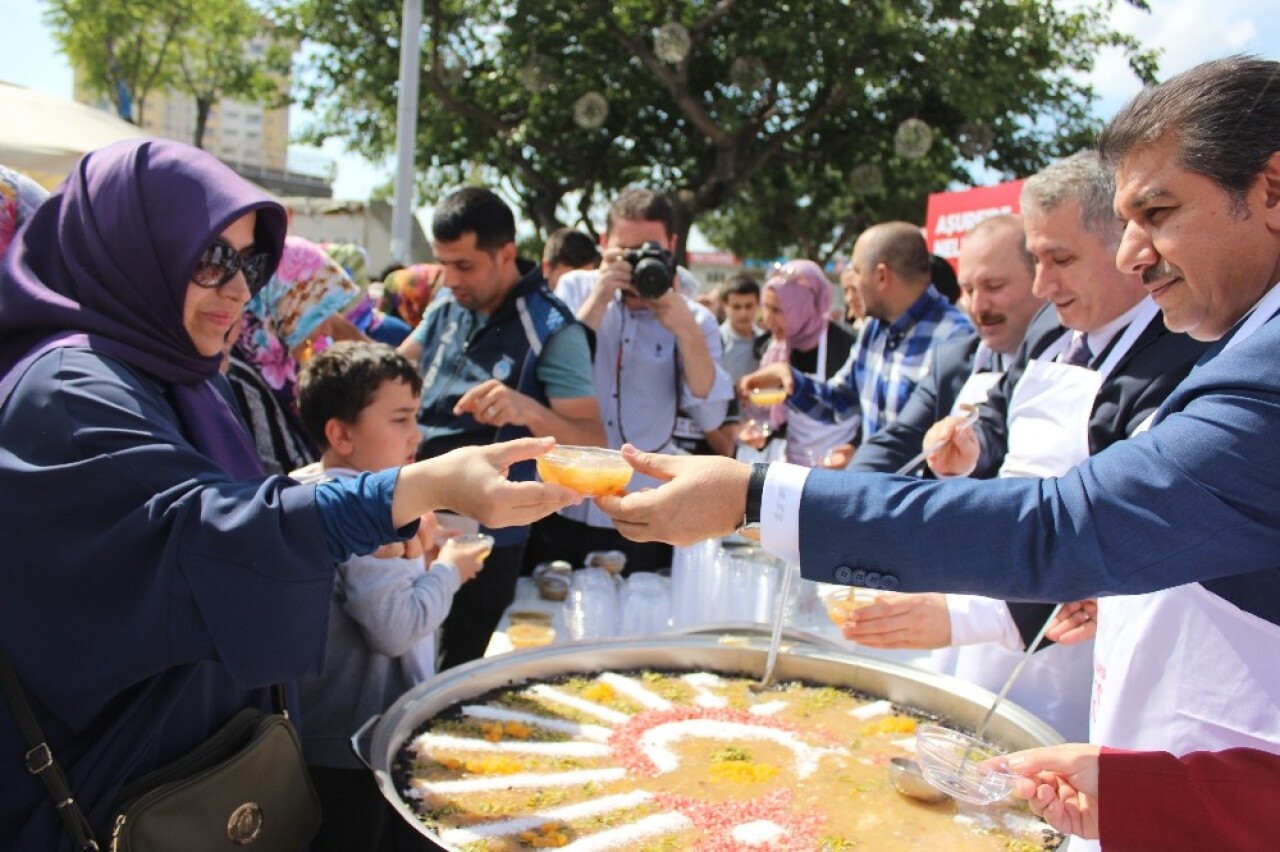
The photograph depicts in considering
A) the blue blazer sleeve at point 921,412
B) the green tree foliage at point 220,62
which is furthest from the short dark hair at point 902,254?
the green tree foliage at point 220,62

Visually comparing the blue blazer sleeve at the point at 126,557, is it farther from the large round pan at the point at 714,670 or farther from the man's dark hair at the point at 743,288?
the man's dark hair at the point at 743,288

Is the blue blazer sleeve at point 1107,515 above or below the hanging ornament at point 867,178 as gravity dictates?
below

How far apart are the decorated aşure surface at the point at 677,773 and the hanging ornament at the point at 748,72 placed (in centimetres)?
1376

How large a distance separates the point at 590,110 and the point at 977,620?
1491 cm

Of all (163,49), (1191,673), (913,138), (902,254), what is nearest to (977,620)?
(1191,673)

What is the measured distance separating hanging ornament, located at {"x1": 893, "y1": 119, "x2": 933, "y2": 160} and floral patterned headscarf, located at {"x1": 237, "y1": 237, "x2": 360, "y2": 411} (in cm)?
1353

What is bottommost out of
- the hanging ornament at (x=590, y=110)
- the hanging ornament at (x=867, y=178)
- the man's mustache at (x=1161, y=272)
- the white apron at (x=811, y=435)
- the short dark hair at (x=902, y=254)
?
the white apron at (x=811, y=435)

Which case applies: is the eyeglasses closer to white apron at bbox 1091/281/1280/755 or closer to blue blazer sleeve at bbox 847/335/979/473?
white apron at bbox 1091/281/1280/755

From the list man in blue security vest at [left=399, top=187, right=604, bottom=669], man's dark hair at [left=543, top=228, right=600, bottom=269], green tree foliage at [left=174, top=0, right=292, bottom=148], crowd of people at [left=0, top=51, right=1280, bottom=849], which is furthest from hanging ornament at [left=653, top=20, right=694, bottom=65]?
crowd of people at [left=0, top=51, right=1280, bottom=849]

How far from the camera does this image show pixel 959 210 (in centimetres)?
799

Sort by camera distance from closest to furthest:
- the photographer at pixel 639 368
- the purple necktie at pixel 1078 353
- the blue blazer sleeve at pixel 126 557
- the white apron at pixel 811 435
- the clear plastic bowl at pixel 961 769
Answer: the blue blazer sleeve at pixel 126 557 → the clear plastic bowl at pixel 961 769 → the purple necktie at pixel 1078 353 → the photographer at pixel 639 368 → the white apron at pixel 811 435

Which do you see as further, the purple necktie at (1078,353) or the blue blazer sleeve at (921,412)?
the blue blazer sleeve at (921,412)

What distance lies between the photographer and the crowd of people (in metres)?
1.30

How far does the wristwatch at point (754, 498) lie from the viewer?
1489 millimetres
